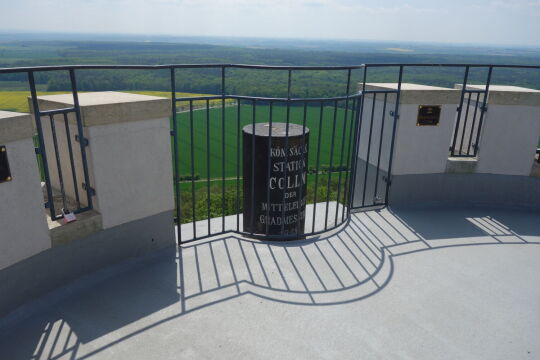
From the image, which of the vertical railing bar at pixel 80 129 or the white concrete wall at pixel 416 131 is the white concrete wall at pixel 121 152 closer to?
the vertical railing bar at pixel 80 129

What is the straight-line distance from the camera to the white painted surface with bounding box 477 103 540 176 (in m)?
6.57

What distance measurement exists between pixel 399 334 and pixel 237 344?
1563mm

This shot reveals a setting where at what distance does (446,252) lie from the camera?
5.43m

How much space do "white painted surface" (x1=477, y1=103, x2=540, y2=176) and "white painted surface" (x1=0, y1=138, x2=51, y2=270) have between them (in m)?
6.65

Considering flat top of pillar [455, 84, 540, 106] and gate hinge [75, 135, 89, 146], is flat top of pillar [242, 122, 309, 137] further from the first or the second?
flat top of pillar [455, 84, 540, 106]

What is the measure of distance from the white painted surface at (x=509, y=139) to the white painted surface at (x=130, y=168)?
5.37 metres

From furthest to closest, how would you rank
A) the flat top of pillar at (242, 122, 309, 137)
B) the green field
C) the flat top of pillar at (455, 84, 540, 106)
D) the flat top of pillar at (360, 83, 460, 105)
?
the green field < the flat top of pillar at (455, 84, 540, 106) < the flat top of pillar at (360, 83, 460, 105) < the flat top of pillar at (242, 122, 309, 137)

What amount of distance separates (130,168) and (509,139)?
6.17 meters

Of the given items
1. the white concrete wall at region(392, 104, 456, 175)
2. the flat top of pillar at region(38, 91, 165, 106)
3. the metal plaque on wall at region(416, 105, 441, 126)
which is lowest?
the white concrete wall at region(392, 104, 456, 175)

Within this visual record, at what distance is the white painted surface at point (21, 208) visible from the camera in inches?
138

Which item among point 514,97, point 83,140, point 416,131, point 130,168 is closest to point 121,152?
point 130,168

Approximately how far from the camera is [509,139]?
674cm

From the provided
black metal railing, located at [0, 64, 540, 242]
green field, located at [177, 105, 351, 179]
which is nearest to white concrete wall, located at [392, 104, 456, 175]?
black metal railing, located at [0, 64, 540, 242]

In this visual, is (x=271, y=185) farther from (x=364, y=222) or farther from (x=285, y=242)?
(x=364, y=222)
